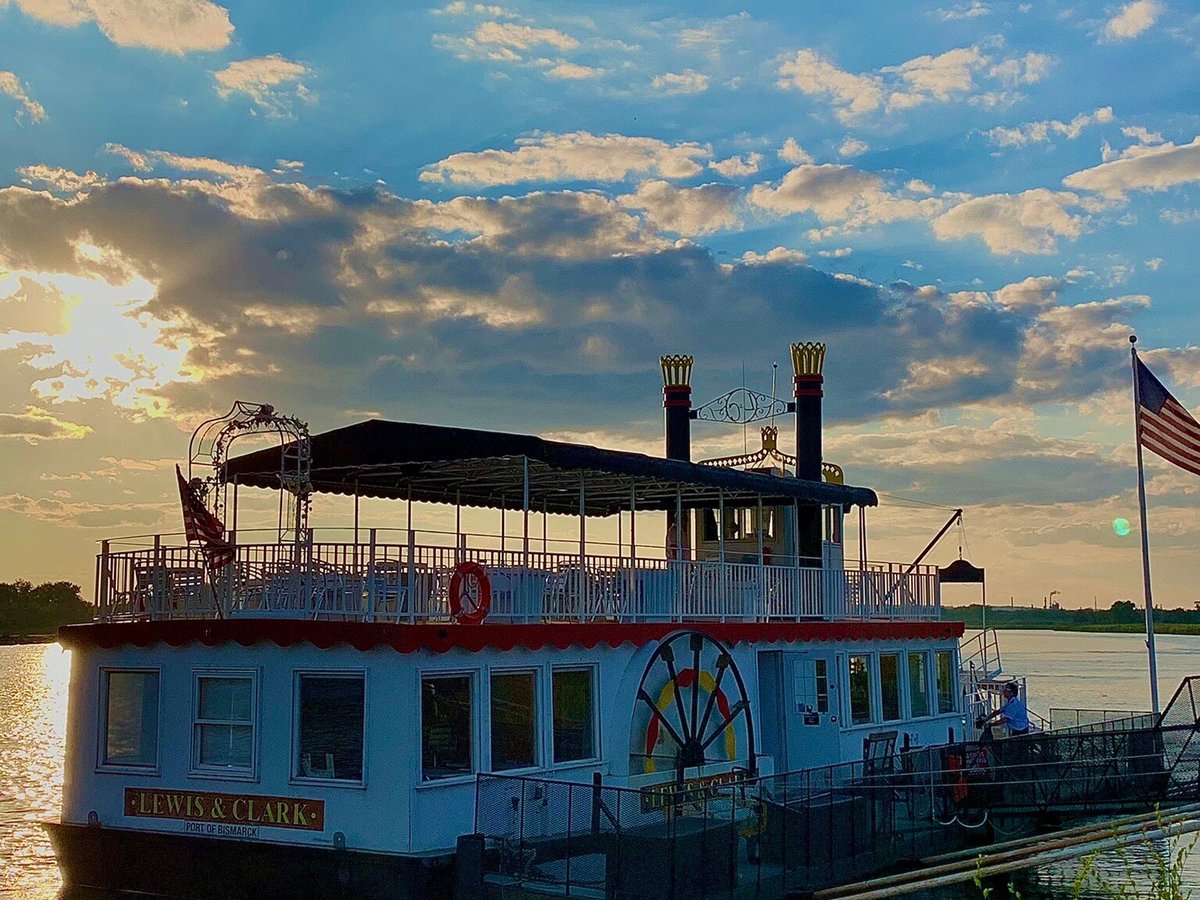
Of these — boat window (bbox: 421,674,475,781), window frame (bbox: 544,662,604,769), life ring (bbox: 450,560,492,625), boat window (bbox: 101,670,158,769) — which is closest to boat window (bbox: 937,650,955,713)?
window frame (bbox: 544,662,604,769)

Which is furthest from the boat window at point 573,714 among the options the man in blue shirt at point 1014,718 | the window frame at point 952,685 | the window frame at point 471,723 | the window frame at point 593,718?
the man in blue shirt at point 1014,718

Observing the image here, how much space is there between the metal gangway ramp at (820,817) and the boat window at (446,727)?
1.82 feet

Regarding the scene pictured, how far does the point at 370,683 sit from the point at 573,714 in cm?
371

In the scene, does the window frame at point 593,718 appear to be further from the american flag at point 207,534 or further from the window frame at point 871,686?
the window frame at point 871,686

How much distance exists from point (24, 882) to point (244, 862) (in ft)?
42.6

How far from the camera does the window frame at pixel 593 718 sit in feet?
61.3

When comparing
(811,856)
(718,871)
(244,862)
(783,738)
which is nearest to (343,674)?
(244,862)

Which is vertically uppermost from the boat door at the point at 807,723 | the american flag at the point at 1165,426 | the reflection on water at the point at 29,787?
the american flag at the point at 1165,426

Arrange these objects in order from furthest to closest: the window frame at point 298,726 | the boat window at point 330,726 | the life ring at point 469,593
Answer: the life ring at point 469,593 < the boat window at point 330,726 < the window frame at point 298,726

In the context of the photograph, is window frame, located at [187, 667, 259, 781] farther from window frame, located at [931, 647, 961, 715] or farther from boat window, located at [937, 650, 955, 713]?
boat window, located at [937, 650, 955, 713]

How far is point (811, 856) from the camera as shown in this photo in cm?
1897

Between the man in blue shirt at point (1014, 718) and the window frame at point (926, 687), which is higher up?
the window frame at point (926, 687)

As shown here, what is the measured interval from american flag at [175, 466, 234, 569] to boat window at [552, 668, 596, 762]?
463cm

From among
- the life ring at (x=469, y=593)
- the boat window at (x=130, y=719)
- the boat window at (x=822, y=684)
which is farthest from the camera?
the boat window at (x=822, y=684)
